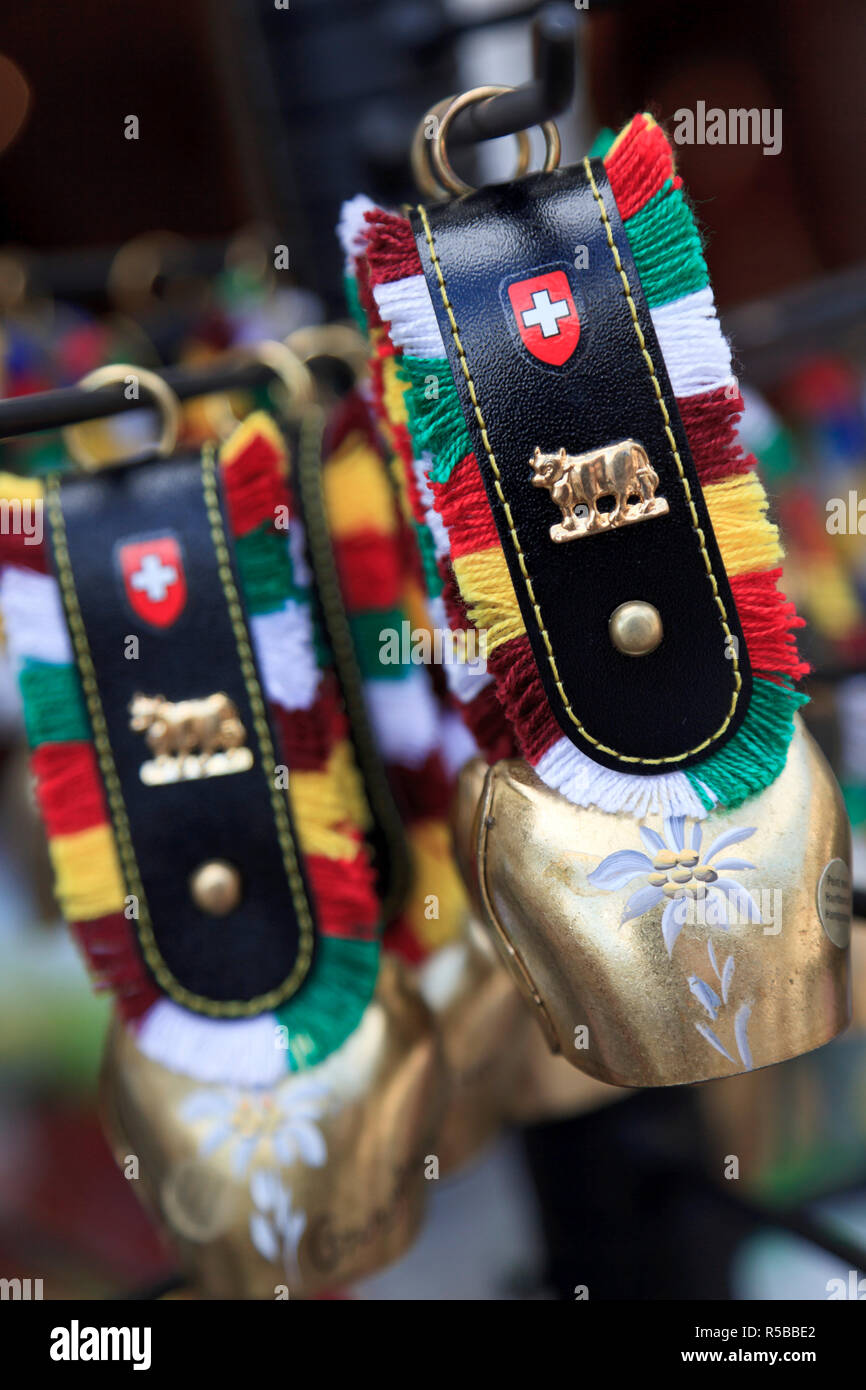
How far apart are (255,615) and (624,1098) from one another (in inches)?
16.4

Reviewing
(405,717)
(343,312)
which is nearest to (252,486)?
(405,717)

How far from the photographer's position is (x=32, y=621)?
1.40ft

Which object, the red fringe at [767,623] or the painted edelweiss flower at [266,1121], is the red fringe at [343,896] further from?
the red fringe at [767,623]

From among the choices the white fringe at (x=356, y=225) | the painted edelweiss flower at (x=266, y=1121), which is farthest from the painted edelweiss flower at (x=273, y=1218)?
the white fringe at (x=356, y=225)

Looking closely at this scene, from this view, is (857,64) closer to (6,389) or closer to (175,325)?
(175,325)

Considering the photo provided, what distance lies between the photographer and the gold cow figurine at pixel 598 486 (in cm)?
35

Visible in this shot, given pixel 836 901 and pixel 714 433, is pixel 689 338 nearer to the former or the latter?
pixel 714 433

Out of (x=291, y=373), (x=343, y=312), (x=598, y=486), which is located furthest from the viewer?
(x=343, y=312)

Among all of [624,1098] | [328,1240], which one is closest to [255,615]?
[328,1240]

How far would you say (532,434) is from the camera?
0.35m

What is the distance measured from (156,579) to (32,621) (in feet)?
0.17

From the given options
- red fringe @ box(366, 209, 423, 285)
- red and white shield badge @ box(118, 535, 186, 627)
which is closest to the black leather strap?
red and white shield badge @ box(118, 535, 186, 627)

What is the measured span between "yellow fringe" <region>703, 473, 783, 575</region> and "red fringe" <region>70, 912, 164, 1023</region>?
0.25 m

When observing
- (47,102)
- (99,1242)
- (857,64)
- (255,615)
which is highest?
(47,102)
